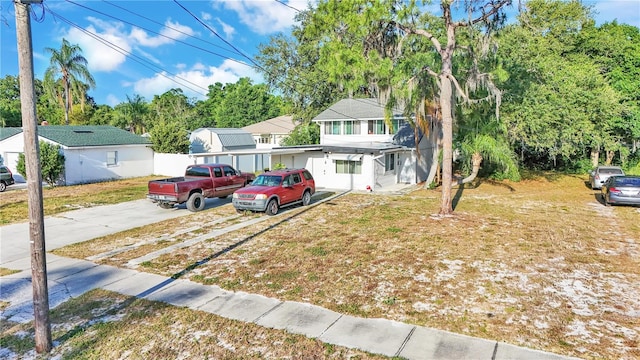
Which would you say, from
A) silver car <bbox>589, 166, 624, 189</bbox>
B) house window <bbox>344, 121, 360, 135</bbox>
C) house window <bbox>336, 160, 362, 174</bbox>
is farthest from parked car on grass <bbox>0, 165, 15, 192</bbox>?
silver car <bbox>589, 166, 624, 189</bbox>

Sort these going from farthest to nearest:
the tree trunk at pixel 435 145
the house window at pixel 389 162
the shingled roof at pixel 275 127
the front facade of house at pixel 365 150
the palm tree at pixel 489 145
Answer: the shingled roof at pixel 275 127
the house window at pixel 389 162
the front facade of house at pixel 365 150
the tree trunk at pixel 435 145
the palm tree at pixel 489 145

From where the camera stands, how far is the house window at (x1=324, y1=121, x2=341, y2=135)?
95.9 feet

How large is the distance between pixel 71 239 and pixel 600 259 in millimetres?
15006

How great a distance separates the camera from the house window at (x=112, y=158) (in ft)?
89.8

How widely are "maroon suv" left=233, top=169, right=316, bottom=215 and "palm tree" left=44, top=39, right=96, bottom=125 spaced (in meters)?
31.8

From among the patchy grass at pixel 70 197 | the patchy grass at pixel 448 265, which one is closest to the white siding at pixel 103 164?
the patchy grass at pixel 70 197

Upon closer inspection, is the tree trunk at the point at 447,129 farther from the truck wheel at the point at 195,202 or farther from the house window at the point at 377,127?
the house window at the point at 377,127

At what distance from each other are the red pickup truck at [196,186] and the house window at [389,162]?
9.42 metres

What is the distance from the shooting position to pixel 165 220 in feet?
49.2

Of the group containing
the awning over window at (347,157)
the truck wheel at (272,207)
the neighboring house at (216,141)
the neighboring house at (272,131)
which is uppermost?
the neighboring house at (272,131)

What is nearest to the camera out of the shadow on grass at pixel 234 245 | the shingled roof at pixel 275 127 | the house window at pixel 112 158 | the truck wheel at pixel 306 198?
the shadow on grass at pixel 234 245

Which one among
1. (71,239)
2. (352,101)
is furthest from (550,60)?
(71,239)

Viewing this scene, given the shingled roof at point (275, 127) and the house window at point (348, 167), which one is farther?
the shingled roof at point (275, 127)

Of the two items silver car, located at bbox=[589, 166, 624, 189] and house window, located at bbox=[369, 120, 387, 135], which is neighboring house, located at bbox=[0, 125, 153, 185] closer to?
house window, located at bbox=[369, 120, 387, 135]
